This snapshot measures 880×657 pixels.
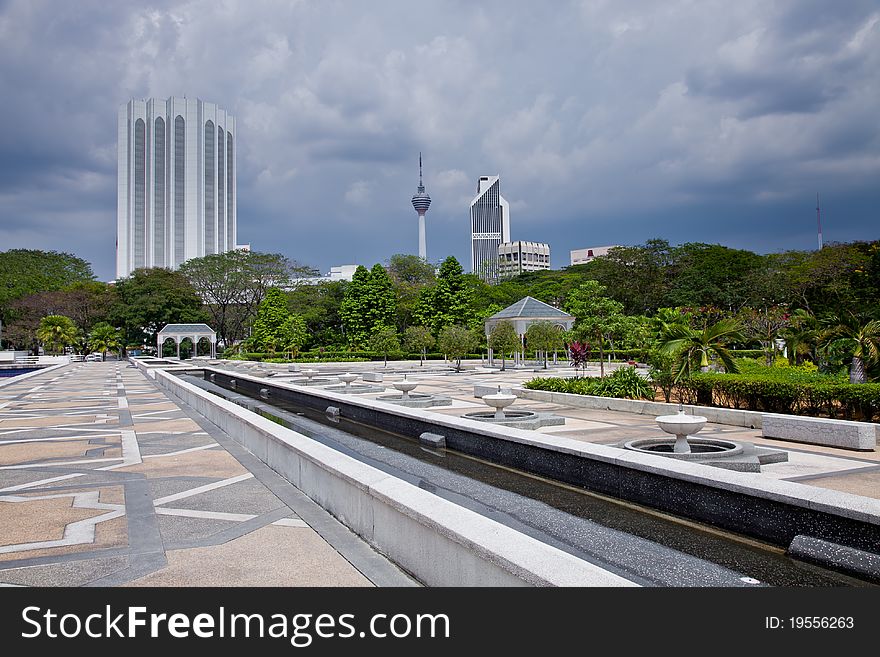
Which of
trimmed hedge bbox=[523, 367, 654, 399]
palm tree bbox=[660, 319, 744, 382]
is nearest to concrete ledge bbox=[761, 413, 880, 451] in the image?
palm tree bbox=[660, 319, 744, 382]

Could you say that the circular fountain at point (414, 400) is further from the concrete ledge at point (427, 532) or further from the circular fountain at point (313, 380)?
the concrete ledge at point (427, 532)

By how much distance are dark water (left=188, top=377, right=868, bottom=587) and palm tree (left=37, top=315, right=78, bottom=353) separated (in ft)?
187

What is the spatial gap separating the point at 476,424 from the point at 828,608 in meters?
6.49

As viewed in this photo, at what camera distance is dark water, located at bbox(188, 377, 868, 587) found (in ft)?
15.7

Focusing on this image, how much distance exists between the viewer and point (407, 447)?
10.6 m

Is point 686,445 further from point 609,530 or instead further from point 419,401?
point 419,401

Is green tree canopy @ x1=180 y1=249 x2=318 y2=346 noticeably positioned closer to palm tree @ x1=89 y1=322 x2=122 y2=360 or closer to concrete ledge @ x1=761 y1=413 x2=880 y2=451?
palm tree @ x1=89 y1=322 x2=122 y2=360

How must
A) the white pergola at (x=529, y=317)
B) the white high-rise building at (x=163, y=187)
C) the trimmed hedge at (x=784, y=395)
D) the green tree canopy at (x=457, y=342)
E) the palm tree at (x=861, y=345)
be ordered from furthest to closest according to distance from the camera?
the white high-rise building at (x=163, y=187) → the white pergola at (x=529, y=317) → the green tree canopy at (x=457, y=342) → the palm tree at (x=861, y=345) → the trimmed hedge at (x=784, y=395)

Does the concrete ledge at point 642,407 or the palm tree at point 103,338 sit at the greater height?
the palm tree at point 103,338

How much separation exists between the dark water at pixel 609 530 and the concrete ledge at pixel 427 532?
4.51 feet

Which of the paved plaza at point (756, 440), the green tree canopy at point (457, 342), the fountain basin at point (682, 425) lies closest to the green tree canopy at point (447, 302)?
the green tree canopy at point (457, 342)

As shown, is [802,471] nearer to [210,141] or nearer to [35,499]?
[35,499]

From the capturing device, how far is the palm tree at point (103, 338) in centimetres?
6047

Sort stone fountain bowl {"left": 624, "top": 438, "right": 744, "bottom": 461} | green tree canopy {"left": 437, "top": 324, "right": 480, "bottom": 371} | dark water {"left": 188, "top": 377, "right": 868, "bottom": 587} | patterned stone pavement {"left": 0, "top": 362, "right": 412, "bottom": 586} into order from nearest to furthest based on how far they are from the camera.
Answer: patterned stone pavement {"left": 0, "top": 362, "right": 412, "bottom": 586} < dark water {"left": 188, "top": 377, "right": 868, "bottom": 587} < stone fountain bowl {"left": 624, "top": 438, "right": 744, "bottom": 461} < green tree canopy {"left": 437, "top": 324, "right": 480, "bottom": 371}
